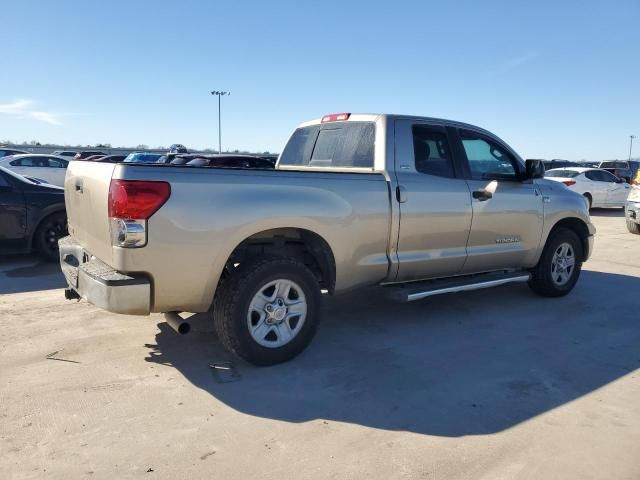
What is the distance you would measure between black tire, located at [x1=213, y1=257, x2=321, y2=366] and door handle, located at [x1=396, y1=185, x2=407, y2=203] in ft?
3.59

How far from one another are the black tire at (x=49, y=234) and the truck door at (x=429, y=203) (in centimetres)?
534

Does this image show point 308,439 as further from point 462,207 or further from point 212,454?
point 462,207

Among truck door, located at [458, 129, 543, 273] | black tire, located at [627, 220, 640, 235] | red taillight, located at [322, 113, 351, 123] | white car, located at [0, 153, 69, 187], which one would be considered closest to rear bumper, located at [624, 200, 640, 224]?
black tire, located at [627, 220, 640, 235]

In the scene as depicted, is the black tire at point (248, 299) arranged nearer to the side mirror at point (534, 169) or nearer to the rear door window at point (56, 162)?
the side mirror at point (534, 169)

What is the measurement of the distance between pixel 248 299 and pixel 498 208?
292 centimetres

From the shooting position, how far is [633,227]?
12.2 m

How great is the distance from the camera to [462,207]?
16.2ft

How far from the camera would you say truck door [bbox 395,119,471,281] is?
179 inches

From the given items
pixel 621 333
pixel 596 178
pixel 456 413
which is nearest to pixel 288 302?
pixel 456 413

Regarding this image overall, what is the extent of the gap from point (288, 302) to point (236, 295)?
0.45 metres

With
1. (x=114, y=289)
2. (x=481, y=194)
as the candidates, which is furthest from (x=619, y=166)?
(x=114, y=289)

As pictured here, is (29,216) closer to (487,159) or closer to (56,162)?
(487,159)

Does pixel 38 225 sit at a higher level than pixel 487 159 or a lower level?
lower

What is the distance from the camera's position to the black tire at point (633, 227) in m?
12.1
